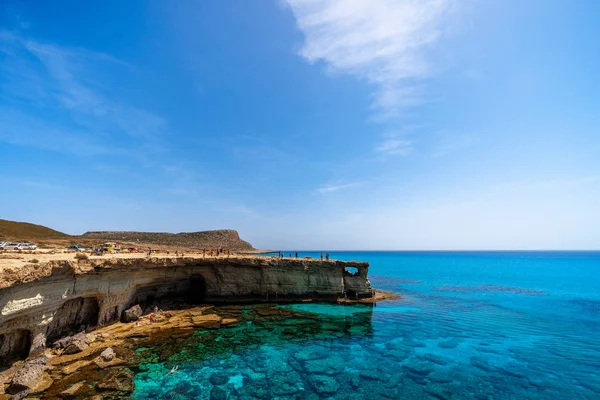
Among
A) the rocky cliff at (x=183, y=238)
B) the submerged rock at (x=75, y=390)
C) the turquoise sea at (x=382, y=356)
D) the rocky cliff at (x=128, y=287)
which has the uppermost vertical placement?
the rocky cliff at (x=183, y=238)

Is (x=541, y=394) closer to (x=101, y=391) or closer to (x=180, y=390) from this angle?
(x=180, y=390)

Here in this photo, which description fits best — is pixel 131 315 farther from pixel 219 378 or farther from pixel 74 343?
pixel 219 378

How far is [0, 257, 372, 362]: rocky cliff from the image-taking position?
14688 millimetres

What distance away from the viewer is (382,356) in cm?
1778

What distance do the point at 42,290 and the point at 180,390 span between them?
1079 centimetres

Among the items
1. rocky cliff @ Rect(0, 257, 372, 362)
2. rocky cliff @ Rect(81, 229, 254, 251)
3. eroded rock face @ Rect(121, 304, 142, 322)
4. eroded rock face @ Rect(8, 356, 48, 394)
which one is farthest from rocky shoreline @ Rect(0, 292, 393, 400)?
rocky cliff @ Rect(81, 229, 254, 251)

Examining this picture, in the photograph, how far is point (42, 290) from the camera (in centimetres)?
1566

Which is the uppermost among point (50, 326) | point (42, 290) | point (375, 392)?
point (42, 290)

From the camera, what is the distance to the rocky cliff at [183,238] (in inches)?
3355

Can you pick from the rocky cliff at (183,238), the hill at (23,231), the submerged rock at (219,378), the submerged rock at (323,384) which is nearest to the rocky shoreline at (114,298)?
the submerged rock at (219,378)

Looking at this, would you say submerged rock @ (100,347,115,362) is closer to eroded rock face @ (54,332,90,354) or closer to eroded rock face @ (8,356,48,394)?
eroded rock face @ (54,332,90,354)

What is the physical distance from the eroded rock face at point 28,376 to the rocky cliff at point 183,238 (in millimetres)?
68412

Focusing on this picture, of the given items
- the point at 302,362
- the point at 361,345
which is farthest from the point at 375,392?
the point at 361,345

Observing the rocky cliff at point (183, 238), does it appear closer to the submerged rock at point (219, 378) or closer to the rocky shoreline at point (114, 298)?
the rocky shoreline at point (114, 298)
